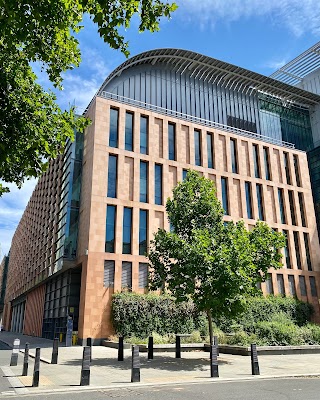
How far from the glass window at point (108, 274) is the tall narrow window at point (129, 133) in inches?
386

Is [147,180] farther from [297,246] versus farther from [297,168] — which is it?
[297,168]

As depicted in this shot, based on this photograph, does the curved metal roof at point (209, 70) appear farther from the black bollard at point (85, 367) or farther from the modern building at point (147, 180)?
the black bollard at point (85, 367)

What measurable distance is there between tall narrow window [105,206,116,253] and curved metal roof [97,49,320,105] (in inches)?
533

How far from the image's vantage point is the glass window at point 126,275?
2668 cm

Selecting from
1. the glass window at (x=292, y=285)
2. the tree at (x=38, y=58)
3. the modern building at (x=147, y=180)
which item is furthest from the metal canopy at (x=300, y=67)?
the tree at (x=38, y=58)

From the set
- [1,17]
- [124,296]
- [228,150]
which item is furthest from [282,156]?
[1,17]

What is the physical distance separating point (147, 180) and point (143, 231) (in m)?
4.42

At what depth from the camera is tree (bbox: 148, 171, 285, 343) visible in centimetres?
1420

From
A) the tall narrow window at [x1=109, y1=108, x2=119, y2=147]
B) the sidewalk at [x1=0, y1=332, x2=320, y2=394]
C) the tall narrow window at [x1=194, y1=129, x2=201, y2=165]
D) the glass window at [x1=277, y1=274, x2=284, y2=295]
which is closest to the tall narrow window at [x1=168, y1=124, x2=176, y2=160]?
the tall narrow window at [x1=194, y1=129, x2=201, y2=165]

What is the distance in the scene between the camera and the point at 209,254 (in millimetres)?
14703

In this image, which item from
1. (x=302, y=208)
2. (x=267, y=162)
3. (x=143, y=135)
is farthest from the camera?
(x=302, y=208)

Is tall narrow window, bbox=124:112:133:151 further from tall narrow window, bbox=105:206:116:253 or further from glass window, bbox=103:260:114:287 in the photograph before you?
glass window, bbox=103:260:114:287

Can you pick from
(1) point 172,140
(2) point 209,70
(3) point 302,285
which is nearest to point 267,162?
(1) point 172,140

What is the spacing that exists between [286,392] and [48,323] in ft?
96.2
